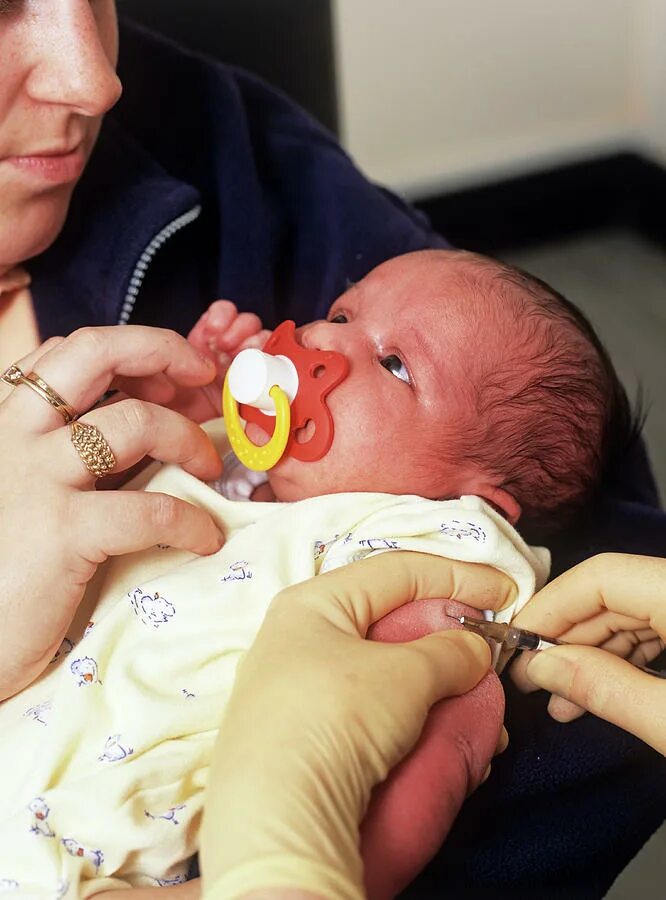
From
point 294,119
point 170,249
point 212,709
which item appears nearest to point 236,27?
point 294,119

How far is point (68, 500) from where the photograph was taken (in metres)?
0.79

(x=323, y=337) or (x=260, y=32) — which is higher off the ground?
(x=260, y=32)

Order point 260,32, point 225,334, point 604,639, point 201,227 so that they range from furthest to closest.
A: point 260,32
point 201,227
point 225,334
point 604,639

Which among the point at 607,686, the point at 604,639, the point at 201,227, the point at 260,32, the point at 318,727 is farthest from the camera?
the point at 260,32

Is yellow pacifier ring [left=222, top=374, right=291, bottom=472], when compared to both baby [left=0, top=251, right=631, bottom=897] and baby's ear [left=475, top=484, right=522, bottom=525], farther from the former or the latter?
baby's ear [left=475, top=484, right=522, bottom=525]

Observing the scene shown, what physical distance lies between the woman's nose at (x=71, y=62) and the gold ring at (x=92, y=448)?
332 mm

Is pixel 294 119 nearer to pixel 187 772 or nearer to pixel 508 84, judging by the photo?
pixel 187 772

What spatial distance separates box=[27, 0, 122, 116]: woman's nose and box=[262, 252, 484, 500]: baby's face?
0.98ft

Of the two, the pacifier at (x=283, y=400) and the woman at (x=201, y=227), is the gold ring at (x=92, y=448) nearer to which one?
the woman at (x=201, y=227)

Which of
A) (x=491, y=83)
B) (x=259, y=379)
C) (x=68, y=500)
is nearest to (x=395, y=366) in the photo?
(x=259, y=379)

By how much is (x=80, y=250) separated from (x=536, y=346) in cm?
54

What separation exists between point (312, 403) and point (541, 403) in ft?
0.74

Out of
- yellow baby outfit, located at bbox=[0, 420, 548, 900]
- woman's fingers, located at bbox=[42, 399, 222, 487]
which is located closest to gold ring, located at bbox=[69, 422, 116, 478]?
woman's fingers, located at bbox=[42, 399, 222, 487]

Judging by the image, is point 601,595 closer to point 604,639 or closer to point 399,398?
point 604,639
